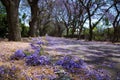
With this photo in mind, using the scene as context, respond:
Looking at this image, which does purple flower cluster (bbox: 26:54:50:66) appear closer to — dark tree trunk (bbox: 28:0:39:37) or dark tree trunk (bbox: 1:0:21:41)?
dark tree trunk (bbox: 1:0:21:41)

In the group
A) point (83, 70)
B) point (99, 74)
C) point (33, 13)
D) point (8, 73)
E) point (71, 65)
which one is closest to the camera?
point (8, 73)

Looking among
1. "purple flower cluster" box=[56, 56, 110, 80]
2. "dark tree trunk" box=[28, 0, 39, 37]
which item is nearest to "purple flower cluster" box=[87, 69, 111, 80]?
"purple flower cluster" box=[56, 56, 110, 80]

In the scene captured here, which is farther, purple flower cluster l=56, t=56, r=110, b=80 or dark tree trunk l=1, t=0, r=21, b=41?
dark tree trunk l=1, t=0, r=21, b=41

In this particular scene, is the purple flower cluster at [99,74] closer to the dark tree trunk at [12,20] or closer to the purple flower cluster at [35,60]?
the purple flower cluster at [35,60]

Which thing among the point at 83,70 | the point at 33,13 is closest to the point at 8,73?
the point at 83,70

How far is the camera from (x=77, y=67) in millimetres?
5770

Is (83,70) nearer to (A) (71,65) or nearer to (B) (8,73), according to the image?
(A) (71,65)

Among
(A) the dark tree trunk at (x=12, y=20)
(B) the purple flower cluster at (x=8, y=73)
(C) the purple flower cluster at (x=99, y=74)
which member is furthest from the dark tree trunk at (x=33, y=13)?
(B) the purple flower cluster at (x=8, y=73)

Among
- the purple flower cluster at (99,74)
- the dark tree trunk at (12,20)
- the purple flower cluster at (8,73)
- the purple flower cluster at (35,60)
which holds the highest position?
the dark tree trunk at (12,20)

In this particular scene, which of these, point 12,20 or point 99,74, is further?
point 12,20

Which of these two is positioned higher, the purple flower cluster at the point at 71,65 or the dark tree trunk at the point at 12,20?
the dark tree trunk at the point at 12,20

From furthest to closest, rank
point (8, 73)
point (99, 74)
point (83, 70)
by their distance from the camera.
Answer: point (83, 70)
point (99, 74)
point (8, 73)

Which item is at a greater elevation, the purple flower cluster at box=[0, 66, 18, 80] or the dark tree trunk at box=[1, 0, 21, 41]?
the dark tree trunk at box=[1, 0, 21, 41]

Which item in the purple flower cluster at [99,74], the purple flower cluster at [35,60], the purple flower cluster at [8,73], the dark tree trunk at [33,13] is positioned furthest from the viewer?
the dark tree trunk at [33,13]
